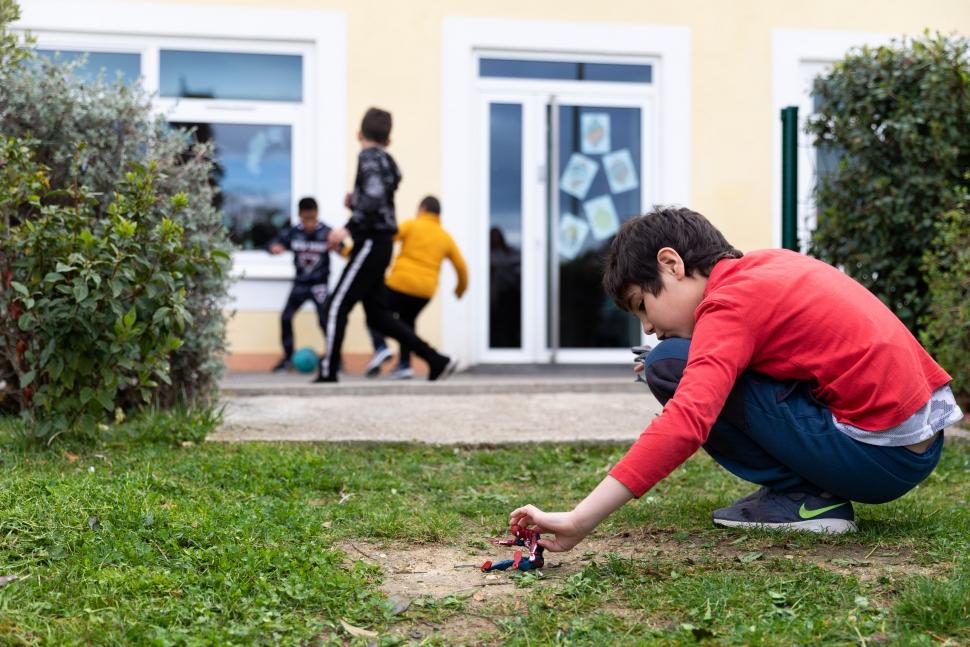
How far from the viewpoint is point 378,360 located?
8.73 metres

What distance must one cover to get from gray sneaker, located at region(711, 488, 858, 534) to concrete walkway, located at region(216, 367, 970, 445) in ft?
5.45

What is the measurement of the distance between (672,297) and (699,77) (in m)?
7.26

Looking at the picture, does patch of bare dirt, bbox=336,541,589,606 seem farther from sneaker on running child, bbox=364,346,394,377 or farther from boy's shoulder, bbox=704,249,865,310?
sneaker on running child, bbox=364,346,394,377

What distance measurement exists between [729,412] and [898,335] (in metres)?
0.47

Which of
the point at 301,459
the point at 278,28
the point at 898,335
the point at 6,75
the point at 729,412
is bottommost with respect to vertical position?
the point at 301,459

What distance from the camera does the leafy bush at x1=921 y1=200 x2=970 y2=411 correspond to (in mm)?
5211

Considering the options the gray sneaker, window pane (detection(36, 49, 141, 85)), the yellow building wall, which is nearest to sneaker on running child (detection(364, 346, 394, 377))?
the yellow building wall

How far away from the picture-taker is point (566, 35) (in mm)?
9469

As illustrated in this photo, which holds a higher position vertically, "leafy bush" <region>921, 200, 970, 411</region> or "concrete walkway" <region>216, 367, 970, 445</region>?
"leafy bush" <region>921, 200, 970, 411</region>

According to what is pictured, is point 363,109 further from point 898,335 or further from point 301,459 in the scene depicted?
point 898,335

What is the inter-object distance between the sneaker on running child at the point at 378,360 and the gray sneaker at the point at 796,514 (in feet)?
19.0

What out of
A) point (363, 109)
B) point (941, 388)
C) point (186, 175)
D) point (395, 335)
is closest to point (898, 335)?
point (941, 388)

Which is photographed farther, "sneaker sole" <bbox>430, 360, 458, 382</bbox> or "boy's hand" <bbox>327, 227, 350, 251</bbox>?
"sneaker sole" <bbox>430, 360, 458, 382</bbox>

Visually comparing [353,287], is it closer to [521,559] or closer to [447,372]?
[447,372]
